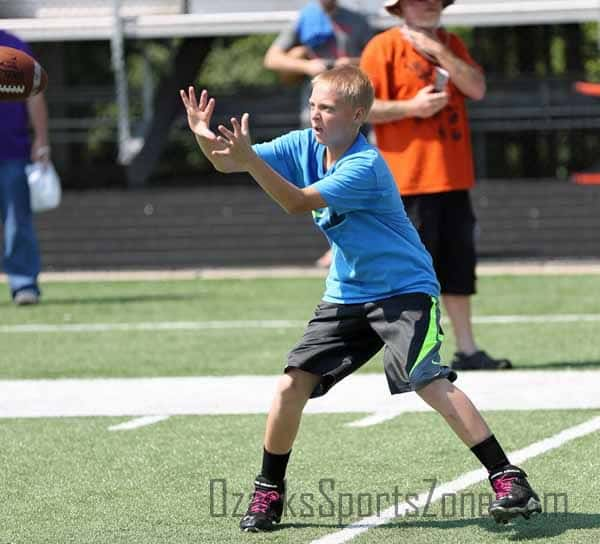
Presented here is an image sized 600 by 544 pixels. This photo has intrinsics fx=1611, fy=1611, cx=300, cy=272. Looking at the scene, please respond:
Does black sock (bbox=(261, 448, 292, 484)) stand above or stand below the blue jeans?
above

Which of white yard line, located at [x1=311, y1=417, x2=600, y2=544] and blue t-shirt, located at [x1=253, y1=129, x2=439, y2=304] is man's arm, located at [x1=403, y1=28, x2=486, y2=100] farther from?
blue t-shirt, located at [x1=253, y1=129, x2=439, y2=304]

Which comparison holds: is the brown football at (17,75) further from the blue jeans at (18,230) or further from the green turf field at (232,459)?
the blue jeans at (18,230)

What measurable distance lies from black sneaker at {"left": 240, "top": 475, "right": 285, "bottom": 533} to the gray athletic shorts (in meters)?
0.33

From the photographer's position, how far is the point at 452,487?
5.56m

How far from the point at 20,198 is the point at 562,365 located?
5228mm

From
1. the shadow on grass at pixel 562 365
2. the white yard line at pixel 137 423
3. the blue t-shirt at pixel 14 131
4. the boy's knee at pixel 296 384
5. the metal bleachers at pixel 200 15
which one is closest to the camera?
the boy's knee at pixel 296 384

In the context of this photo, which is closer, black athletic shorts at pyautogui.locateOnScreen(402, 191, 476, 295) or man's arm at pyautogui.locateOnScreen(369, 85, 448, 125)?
man's arm at pyautogui.locateOnScreen(369, 85, 448, 125)

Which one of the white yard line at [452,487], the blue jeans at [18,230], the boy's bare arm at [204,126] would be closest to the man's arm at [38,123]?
the blue jeans at [18,230]

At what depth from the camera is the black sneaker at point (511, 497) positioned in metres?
4.87

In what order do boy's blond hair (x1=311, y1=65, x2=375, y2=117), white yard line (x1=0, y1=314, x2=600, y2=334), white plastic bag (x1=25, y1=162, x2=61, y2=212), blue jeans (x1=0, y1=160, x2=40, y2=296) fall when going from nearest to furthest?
Answer: boy's blond hair (x1=311, y1=65, x2=375, y2=117)
white yard line (x1=0, y1=314, x2=600, y2=334)
blue jeans (x1=0, y1=160, x2=40, y2=296)
white plastic bag (x1=25, y1=162, x2=61, y2=212)

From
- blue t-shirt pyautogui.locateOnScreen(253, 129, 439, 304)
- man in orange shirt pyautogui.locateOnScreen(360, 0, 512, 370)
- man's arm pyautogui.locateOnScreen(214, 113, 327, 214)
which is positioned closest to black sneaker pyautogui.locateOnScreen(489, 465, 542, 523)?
blue t-shirt pyautogui.locateOnScreen(253, 129, 439, 304)

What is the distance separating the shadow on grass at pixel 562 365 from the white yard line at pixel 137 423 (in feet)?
7.11

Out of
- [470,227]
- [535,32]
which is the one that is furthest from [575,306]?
[535,32]

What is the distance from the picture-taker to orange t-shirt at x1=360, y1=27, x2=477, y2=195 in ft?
26.5
